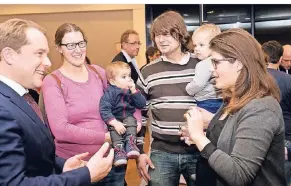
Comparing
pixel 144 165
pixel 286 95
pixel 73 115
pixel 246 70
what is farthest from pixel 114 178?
pixel 286 95

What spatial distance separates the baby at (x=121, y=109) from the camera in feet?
7.24

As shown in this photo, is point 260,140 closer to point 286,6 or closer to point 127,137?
point 127,137

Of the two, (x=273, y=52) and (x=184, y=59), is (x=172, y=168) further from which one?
(x=273, y=52)

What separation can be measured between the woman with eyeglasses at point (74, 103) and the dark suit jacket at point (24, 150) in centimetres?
48

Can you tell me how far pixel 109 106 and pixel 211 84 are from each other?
2.21ft


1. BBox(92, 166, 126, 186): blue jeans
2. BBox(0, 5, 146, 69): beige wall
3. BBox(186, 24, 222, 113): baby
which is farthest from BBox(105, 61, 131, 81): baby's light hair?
BBox(0, 5, 146, 69): beige wall

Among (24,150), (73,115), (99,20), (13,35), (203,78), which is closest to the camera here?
(24,150)

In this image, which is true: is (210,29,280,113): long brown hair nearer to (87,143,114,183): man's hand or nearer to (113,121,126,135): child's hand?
(87,143,114,183): man's hand

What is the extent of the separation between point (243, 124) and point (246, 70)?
247 mm

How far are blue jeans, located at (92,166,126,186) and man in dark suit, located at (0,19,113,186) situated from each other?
0.67m

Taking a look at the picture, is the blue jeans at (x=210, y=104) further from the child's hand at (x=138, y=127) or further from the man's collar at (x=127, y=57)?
the man's collar at (x=127, y=57)

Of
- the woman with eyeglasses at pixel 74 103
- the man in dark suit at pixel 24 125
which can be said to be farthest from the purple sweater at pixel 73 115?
the man in dark suit at pixel 24 125

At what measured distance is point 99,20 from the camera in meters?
7.42

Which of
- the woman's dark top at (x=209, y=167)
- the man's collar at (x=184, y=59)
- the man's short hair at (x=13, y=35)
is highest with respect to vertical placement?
the man's short hair at (x=13, y=35)
